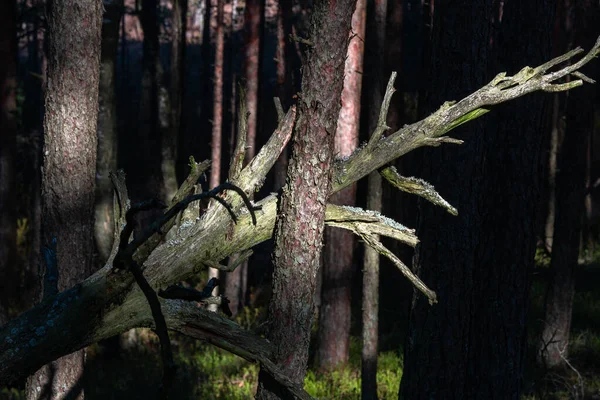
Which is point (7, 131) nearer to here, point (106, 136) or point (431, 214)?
point (106, 136)

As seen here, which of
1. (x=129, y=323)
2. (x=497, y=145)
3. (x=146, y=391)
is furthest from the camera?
(x=146, y=391)

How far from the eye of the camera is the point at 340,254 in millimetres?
11727

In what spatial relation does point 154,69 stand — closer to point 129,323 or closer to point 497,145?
point 497,145

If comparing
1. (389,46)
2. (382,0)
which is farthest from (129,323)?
(389,46)

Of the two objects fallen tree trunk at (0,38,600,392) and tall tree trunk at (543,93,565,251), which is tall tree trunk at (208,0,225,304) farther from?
fallen tree trunk at (0,38,600,392)

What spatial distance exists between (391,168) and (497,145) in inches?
111

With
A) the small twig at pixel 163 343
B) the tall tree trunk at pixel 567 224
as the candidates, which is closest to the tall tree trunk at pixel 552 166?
the tall tree trunk at pixel 567 224

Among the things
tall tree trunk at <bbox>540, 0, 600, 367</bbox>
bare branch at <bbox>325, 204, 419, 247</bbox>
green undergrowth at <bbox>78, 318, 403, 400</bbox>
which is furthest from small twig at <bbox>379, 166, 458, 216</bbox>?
tall tree trunk at <bbox>540, 0, 600, 367</bbox>

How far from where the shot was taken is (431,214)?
653 cm

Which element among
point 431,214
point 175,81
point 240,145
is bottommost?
point 431,214

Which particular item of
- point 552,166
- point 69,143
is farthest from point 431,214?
point 552,166

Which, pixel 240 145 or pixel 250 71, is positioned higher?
pixel 250 71

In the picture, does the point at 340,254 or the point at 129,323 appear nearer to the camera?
the point at 129,323

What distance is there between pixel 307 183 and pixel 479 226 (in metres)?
2.65
